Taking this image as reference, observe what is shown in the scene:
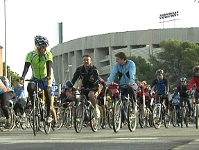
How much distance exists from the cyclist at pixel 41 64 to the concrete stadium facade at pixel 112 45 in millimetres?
88631

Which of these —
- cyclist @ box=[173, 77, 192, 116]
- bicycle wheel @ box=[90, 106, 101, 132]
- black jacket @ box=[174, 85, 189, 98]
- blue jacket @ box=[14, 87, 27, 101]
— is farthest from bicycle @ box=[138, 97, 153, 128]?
blue jacket @ box=[14, 87, 27, 101]

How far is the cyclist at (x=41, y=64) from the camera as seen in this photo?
1294cm

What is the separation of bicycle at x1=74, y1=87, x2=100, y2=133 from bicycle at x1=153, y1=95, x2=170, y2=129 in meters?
4.05

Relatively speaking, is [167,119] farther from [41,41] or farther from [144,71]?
[144,71]

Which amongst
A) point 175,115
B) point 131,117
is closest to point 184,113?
point 175,115

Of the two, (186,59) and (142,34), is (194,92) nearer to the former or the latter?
(186,59)

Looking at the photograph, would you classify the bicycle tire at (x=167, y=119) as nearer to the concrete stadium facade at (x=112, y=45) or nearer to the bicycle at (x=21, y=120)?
the bicycle at (x=21, y=120)

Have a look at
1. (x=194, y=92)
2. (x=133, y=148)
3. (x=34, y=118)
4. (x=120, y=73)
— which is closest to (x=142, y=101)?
(x=194, y=92)

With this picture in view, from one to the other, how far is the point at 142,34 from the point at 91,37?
1228 cm

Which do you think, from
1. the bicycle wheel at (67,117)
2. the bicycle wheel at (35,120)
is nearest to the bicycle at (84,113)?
the bicycle wheel at (35,120)

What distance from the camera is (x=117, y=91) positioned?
14.2 m

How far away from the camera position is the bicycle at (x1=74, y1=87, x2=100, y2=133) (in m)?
13.6

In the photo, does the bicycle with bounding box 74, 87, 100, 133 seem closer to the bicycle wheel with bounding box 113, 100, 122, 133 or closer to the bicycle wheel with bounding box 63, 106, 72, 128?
the bicycle wheel with bounding box 113, 100, 122, 133

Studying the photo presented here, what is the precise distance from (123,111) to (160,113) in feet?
14.6
